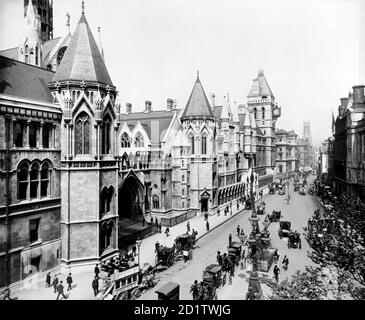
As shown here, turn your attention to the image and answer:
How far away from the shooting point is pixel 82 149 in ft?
71.1

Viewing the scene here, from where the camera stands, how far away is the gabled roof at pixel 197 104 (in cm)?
4231

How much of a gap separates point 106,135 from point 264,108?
231 ft

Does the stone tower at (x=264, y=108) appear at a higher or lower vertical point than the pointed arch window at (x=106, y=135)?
higher

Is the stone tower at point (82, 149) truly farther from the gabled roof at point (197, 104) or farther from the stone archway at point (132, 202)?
the gabled roof at point (197, 104)

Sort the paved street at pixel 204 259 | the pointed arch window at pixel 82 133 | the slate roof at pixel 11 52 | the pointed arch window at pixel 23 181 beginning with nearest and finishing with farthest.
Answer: the paved street at pixel 204 259
the pointed arch window at pixel 23 181
the pointed arch window at pixel 82 133
the slate roof at pixel 11 52

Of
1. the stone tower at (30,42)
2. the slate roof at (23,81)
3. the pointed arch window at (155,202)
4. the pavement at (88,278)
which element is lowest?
the pavement at (88,278)

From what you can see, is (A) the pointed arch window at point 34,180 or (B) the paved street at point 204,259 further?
(A) the pointed arch window at point 34,180

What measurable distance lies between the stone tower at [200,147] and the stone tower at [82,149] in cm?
2097

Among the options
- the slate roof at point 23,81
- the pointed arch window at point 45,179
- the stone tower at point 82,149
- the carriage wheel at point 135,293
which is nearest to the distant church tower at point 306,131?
the stone tower at point 82,149

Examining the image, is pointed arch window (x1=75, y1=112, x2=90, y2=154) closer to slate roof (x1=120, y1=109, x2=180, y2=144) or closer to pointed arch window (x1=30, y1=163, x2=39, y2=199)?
pointed arch window (x1=30, y1=163, x2=39, y2=199)

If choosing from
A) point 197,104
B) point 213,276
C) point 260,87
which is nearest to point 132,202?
point 197,104

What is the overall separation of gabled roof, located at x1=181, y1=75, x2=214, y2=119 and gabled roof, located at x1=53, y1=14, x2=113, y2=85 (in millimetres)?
20858

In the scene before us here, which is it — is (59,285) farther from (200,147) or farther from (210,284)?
(200,147)

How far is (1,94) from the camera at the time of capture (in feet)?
58.3
